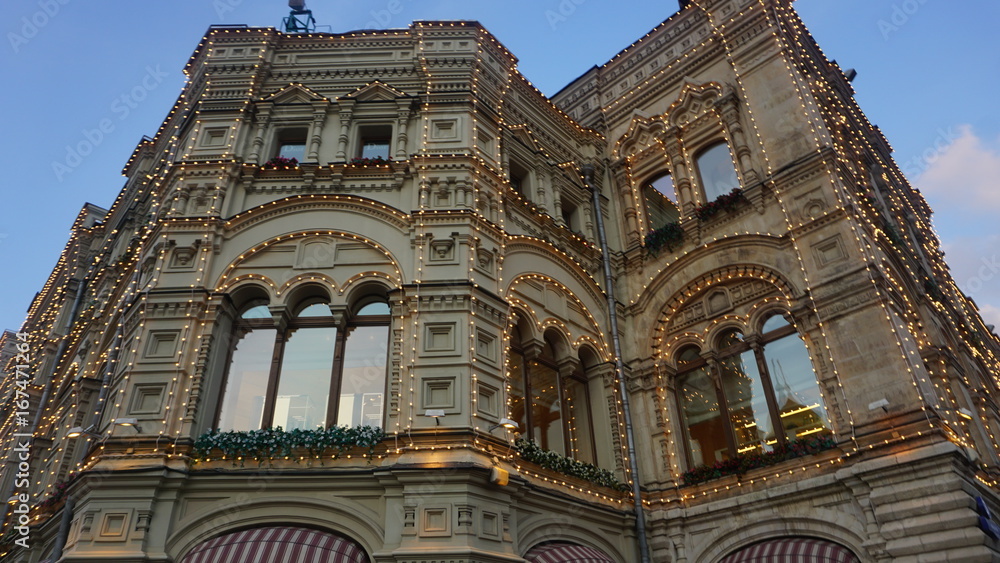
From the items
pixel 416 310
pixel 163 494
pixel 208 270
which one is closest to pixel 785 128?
pixel 416 310

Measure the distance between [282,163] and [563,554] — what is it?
10.2 meters

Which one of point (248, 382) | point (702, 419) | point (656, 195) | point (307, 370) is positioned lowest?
point (248, 382)

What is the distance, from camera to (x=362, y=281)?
1308 centimetres

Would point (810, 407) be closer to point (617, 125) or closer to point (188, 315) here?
point (617, 125)

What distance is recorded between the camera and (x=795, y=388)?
45.4 feet

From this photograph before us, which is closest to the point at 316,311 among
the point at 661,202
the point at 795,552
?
the point at 795,552

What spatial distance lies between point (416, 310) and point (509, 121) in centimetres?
738

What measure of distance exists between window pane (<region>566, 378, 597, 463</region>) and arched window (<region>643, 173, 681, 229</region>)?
18.7 ft

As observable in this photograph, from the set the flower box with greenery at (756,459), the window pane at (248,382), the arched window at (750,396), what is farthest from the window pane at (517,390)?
the window pane at (248,382)

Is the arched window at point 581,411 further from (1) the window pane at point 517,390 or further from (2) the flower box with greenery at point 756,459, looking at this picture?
(2) the flower box with greenery at point 756,459

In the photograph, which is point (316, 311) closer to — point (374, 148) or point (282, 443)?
point (282, 443)

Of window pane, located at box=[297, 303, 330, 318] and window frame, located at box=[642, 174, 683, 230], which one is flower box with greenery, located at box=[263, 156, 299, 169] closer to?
window pane, located at box=[297, 303, 330, 318]

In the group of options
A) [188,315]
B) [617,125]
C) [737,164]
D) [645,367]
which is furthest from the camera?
[617,125]

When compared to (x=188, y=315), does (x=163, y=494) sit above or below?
below
